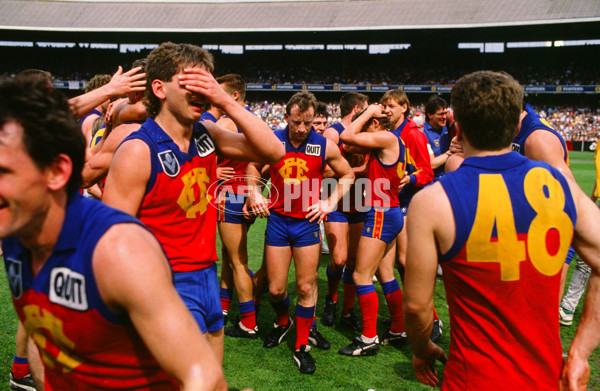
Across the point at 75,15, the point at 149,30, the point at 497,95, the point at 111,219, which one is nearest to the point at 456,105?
the point at 497,95

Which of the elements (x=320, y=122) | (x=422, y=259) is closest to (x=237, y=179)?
(x=320, y=122)

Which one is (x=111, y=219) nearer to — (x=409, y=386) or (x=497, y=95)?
(x=497, y=95)

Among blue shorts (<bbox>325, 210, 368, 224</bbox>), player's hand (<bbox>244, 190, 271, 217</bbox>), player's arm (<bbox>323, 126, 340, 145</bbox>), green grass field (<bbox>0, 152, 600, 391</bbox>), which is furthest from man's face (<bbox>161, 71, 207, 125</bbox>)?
player's arm (<bbox>323, 126, 340, 145</bbox>)

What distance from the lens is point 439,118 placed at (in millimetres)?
8977

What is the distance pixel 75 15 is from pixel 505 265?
1743 inches

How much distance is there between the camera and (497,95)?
2.10m

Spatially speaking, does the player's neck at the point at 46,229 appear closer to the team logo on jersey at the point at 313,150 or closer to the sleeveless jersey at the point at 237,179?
the team logo on jersey at the point at 313,150

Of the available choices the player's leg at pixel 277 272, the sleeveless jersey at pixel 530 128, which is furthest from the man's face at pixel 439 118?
the player's leg at pixel 277 272

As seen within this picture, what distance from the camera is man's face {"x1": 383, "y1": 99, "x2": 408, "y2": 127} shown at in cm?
637

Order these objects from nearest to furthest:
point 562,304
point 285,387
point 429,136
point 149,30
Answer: point 285,387, point 562,304, point 429,136, point 149,30

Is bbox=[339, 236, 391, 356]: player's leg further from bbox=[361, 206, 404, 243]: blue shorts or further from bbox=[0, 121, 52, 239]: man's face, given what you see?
bbox=[0, 121, 52, 239]: man's face

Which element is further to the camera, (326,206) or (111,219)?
(326,206)

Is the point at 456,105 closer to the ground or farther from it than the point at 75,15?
closer to the ground

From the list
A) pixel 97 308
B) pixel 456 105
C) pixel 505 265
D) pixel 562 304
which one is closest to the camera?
pixel 97 308
